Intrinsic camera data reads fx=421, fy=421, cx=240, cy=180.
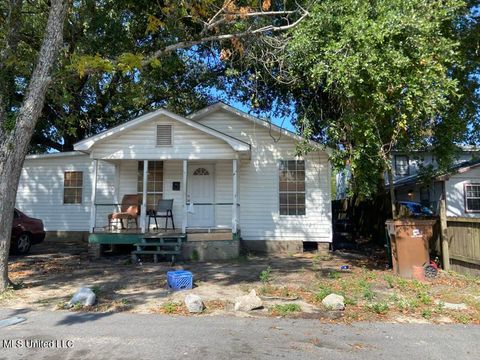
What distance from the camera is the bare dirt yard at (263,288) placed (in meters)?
6.64

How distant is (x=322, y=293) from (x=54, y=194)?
40.7 ft

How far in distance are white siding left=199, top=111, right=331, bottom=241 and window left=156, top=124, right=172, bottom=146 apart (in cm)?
272

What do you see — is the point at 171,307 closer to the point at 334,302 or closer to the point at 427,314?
the point at 334,302

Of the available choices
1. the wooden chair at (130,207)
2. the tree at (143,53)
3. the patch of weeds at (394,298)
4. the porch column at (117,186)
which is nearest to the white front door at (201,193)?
the wooden chair at (130,207)

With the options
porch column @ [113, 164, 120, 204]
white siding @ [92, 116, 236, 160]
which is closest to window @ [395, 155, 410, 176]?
white siding @ [92, 116, 236, 160]

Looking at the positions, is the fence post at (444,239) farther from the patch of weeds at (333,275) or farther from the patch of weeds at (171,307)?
the patch of weeds at (171,307)

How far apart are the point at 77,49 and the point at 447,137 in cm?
1057

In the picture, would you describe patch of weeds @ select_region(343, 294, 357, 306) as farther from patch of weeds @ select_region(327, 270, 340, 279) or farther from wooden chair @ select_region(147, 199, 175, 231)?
wooden chair @ select_region(147, 199, 175, 231)

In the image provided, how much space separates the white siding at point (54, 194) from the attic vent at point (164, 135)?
4586mm

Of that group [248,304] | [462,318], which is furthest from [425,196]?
→ [248,304]

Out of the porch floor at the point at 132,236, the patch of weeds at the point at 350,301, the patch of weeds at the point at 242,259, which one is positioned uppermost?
the porch floor at the point at 132,236

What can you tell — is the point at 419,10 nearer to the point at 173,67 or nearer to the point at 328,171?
the point at 328,171

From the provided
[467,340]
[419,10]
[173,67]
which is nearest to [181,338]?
[467,340]

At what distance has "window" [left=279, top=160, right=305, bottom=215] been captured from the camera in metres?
14.1
